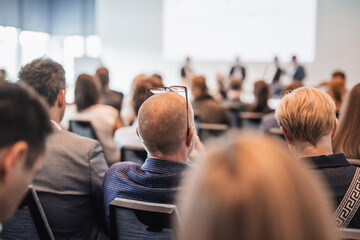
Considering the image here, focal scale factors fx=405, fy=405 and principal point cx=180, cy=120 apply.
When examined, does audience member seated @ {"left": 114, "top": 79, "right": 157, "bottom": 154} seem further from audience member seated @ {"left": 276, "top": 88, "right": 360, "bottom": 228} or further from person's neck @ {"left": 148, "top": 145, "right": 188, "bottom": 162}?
audience member seated @ {"left": 276, "top": 88, "right": 360, "bottom": 228}

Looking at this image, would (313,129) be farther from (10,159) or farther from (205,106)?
(205,106)

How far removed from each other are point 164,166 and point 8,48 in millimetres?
11512

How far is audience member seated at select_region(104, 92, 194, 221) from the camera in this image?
66.5 inches

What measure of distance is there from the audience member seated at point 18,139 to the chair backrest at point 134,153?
1510mm

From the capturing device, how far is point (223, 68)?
13172 millimetres

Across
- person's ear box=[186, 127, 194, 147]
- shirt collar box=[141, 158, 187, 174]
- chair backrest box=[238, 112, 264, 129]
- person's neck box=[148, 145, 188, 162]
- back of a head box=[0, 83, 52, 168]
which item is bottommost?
chair backrest box=[238, 112, 264, 129]

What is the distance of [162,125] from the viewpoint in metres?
1.80

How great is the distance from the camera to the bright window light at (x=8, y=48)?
1160 centimetres

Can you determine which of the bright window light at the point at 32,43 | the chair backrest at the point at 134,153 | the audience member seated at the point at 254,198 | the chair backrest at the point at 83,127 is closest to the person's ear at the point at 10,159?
the audience member seated at the point at 254,198

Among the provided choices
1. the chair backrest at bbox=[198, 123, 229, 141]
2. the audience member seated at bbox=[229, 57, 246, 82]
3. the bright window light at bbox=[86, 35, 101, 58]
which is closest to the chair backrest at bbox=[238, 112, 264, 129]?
the chair backrest at bbox=[198, 123, 229, 141]

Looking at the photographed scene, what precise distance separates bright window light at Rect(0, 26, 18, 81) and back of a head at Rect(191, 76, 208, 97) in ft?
26.9

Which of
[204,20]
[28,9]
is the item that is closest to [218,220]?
[204,20]

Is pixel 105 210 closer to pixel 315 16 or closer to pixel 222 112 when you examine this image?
pixel 222 112

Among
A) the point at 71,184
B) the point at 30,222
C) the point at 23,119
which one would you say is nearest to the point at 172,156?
the point at 71,184
